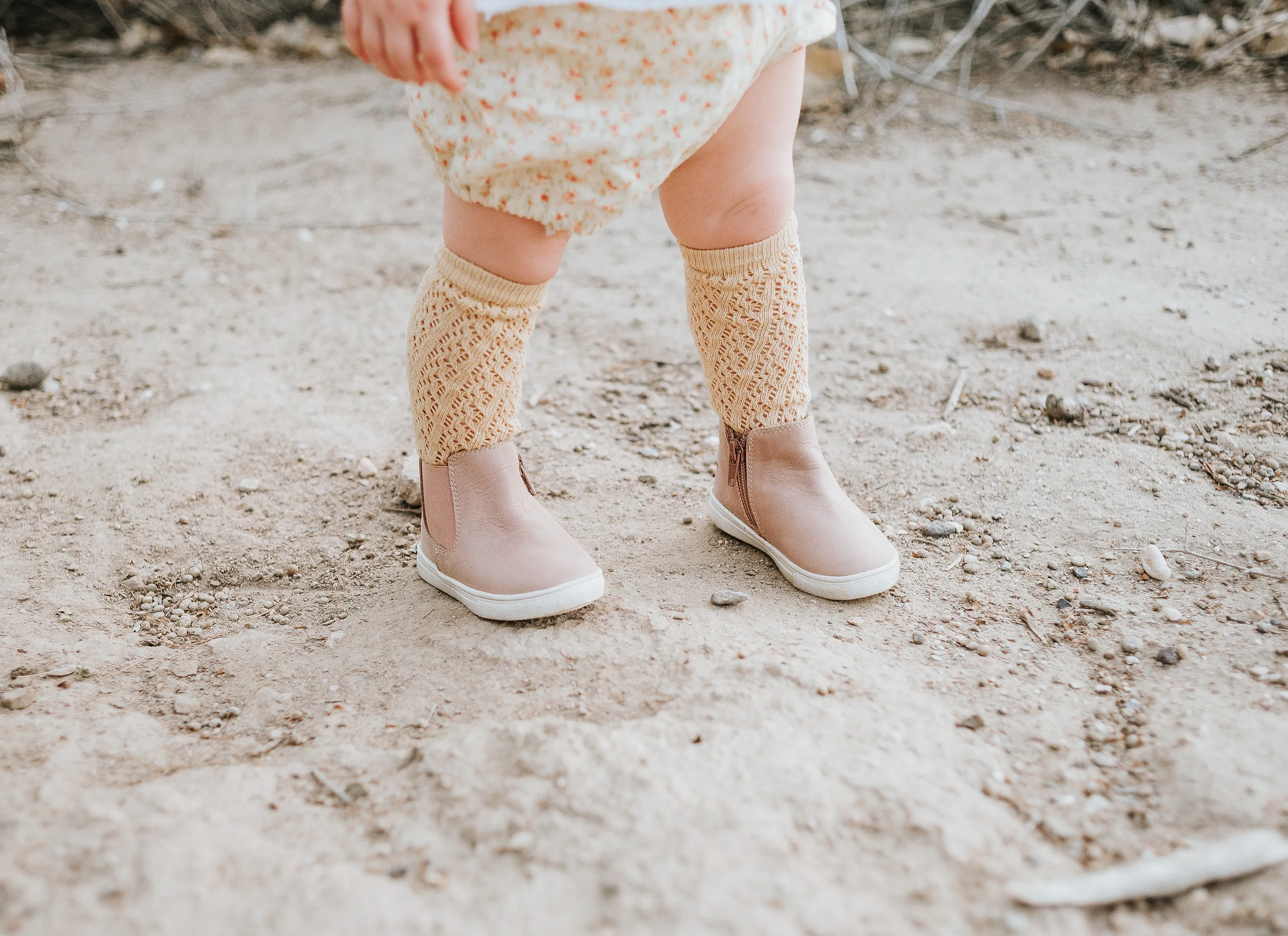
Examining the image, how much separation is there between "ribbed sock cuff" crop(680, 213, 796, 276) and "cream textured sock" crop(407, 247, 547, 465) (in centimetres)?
21

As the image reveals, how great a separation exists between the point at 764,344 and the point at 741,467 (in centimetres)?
19

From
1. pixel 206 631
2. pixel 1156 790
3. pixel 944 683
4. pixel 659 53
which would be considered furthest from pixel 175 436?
pixel 1156 790

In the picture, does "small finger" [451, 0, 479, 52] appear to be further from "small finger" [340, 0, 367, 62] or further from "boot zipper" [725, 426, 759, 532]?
"boot zipper" [725, 426, 759, 532]

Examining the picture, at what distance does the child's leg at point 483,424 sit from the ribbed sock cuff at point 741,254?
0.20m

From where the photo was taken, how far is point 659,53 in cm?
99

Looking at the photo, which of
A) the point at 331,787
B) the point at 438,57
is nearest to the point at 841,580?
the point at 331,787

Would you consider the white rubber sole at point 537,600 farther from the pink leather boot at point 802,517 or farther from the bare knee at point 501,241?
the bare knee at point 501,241

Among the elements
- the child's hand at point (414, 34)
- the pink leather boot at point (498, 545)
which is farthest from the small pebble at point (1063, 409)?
the child's hand at point (414, 34)

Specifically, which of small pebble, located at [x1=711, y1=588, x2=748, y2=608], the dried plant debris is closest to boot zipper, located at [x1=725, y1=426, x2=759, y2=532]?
small pebble, located at [x1=711, y1=588, x2=748, y2=608]

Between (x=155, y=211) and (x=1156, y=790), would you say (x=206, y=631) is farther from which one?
(x=155, y=211)

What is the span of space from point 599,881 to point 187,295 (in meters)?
2.10

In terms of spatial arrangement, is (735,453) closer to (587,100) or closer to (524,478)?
(524,478)

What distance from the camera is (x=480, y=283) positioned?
1.17 m

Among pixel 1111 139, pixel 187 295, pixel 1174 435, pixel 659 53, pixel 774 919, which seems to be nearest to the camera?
pixel 774 919
